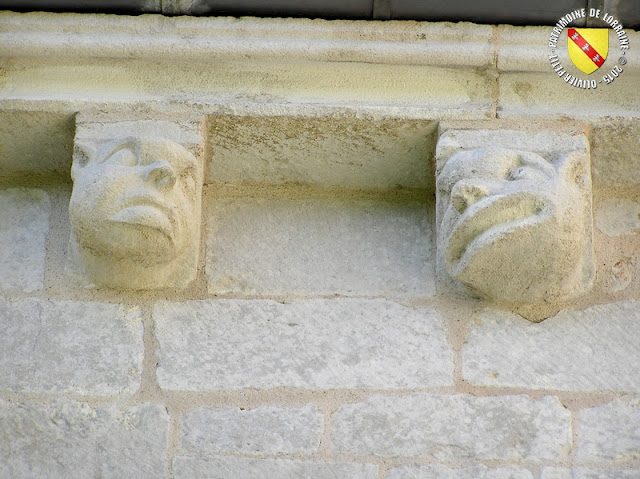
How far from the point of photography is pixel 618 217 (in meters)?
2.49

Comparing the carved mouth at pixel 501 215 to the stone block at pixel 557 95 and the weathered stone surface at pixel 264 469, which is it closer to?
the stone block at pixel 557 95

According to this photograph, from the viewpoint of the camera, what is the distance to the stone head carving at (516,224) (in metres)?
2.18

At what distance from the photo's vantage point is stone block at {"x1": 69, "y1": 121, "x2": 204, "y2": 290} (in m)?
2.20

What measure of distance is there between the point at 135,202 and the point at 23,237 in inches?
16.4

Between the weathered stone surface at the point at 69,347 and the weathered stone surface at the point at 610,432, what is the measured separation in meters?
0.94

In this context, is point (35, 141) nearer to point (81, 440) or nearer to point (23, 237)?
point (23, 237)

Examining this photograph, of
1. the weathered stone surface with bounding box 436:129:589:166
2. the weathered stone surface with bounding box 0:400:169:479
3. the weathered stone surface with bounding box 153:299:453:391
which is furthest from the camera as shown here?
the weathered stone surface with bounding box 436:129:589:166

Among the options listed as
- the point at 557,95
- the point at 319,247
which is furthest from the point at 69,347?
the point at 557,95

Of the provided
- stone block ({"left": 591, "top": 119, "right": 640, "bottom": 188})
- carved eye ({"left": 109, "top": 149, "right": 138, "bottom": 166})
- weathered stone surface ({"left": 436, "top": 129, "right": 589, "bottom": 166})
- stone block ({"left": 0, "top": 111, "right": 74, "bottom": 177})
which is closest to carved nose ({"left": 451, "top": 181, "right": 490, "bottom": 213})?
weathered stone surface ({"left": 436, "top": 129, "right": 589, "bottom": 166})

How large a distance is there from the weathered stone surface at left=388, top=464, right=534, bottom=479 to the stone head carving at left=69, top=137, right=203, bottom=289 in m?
0.64

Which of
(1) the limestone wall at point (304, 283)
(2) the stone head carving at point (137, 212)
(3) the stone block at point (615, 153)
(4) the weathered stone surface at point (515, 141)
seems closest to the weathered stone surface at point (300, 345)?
(1) the limestone wall at point (304, 283)

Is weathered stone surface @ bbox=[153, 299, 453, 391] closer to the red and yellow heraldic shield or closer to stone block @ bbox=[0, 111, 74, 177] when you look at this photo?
stone block @ bbox=[0, 111, 74, 177]

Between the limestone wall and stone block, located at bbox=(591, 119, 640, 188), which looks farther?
stone block, located at bbox=(591, 119, 640, 188)

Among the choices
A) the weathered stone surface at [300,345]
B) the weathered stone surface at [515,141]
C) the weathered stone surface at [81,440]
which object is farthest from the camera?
the weathered stone surface at [515,141]
